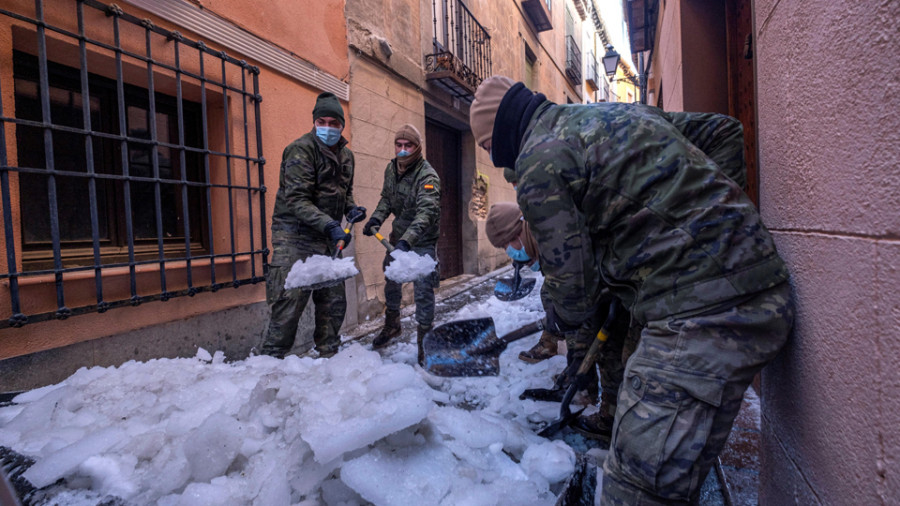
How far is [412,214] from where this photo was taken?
3.71 m

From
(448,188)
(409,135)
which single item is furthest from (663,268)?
(448,188)

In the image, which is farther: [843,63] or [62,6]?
[62,6]

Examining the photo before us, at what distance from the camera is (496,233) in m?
2.62

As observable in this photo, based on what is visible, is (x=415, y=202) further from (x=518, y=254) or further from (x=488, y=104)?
(x=488, y=104)

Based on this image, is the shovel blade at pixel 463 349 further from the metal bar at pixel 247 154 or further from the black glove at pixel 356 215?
the metal bar at pixel 247 154

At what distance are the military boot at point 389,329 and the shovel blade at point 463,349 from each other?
2.47 feet

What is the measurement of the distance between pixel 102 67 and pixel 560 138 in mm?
2983

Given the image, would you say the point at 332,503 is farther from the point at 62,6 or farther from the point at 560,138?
the point at 62,6

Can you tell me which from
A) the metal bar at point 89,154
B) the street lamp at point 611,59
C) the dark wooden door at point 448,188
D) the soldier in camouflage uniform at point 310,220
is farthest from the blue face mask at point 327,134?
the street lamp at point 611,59

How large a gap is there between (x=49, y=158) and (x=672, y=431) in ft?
10.1

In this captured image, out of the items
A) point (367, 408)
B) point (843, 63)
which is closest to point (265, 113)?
point (367, 408)

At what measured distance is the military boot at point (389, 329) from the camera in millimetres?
3732

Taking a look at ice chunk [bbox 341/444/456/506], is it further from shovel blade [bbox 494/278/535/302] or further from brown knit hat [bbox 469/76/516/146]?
shovel blade [bbox 494/278/535/302]

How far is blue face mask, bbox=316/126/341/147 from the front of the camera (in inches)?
121
